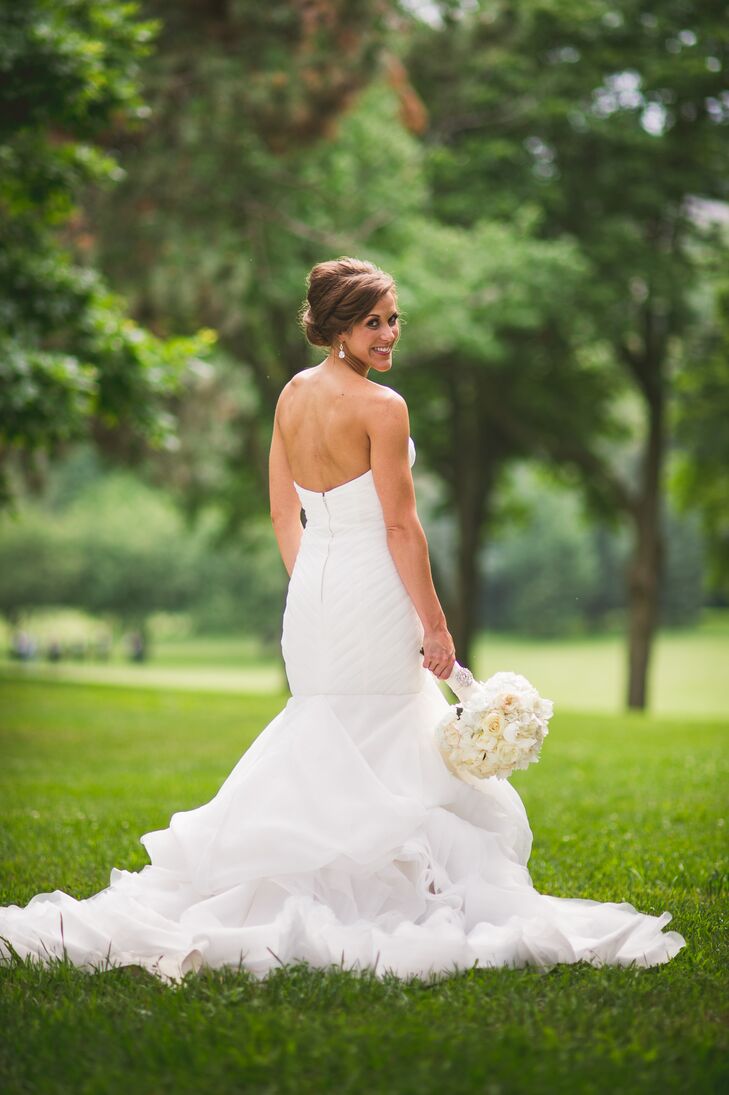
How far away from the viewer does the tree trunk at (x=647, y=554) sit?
Answer: 837 inches

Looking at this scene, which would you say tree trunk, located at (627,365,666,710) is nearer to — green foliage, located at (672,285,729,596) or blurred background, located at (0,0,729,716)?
blurred background, located at (0,0,729,716)

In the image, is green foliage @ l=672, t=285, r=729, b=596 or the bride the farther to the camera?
green foliage @ l=672, t=285, r=729, b=596

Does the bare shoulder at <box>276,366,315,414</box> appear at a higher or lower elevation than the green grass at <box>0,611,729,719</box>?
higher

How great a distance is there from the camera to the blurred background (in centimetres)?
1090

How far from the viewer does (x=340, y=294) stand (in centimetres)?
454

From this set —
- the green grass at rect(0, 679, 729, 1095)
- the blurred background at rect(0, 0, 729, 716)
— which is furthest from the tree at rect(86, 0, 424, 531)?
the green grass at rect(0, 679, 729, 1095)

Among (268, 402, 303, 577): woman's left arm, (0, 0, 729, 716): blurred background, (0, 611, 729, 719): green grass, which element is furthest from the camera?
(0, 611, 729, 719): green grass

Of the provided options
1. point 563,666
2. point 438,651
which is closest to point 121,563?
point 563,666

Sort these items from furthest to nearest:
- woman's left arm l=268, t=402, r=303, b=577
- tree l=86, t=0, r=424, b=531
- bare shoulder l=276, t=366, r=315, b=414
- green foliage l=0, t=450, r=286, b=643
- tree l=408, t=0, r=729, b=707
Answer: green foliage l=0, t=450, r=286, b=643 < tree l=408, t=0, r=729, b=707 < tree l=86, t=0, r=424, b=531 < woman's left arm l=268, t=402, r=303, b=577 < bare shoulder l=276, t=366, r=315, b=414

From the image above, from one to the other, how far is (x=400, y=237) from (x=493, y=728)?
13184mm

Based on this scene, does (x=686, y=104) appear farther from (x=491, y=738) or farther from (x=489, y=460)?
(x=491, y=738)

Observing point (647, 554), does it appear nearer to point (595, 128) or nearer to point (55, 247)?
point (595, 128)

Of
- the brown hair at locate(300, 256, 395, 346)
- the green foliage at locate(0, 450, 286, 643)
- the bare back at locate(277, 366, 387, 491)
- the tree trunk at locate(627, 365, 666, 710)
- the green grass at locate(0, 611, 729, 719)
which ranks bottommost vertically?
the green grass at locate(0, 611, 729, 719)

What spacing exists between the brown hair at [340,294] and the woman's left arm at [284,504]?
48cm
